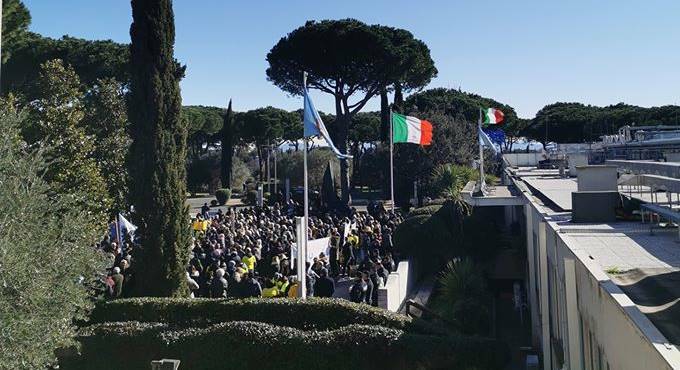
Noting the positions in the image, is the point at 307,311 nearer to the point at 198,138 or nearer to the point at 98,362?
the point at 98,362

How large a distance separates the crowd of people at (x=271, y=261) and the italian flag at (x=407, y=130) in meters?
3.12

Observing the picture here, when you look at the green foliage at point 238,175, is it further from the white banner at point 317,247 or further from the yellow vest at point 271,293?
the yellow vest at point 271,293

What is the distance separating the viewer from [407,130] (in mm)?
22609

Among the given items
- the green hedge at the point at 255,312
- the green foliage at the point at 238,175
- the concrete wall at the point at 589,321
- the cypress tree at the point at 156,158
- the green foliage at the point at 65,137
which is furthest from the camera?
the green foliage at the point at 238,175

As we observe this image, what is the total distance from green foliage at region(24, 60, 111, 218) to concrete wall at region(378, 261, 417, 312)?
7.85 meters

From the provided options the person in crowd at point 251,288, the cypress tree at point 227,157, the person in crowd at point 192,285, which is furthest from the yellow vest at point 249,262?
the cypress tree at point 227,157

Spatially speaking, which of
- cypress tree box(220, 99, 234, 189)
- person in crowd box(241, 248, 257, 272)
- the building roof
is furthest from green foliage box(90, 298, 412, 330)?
cypress tree box(220, 99, 234, 189)

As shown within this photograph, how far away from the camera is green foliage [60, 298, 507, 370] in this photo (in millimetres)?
10047

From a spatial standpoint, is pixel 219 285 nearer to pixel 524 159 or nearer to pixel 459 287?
pixel 459 287

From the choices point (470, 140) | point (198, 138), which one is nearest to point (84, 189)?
point (470, 140)

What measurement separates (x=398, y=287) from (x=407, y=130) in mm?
8597

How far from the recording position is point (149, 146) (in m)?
13.1

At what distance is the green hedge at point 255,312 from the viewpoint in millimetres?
10586

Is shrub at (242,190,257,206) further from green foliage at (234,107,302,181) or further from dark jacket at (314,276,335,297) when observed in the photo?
dark jacket at (314,276,335,297)
